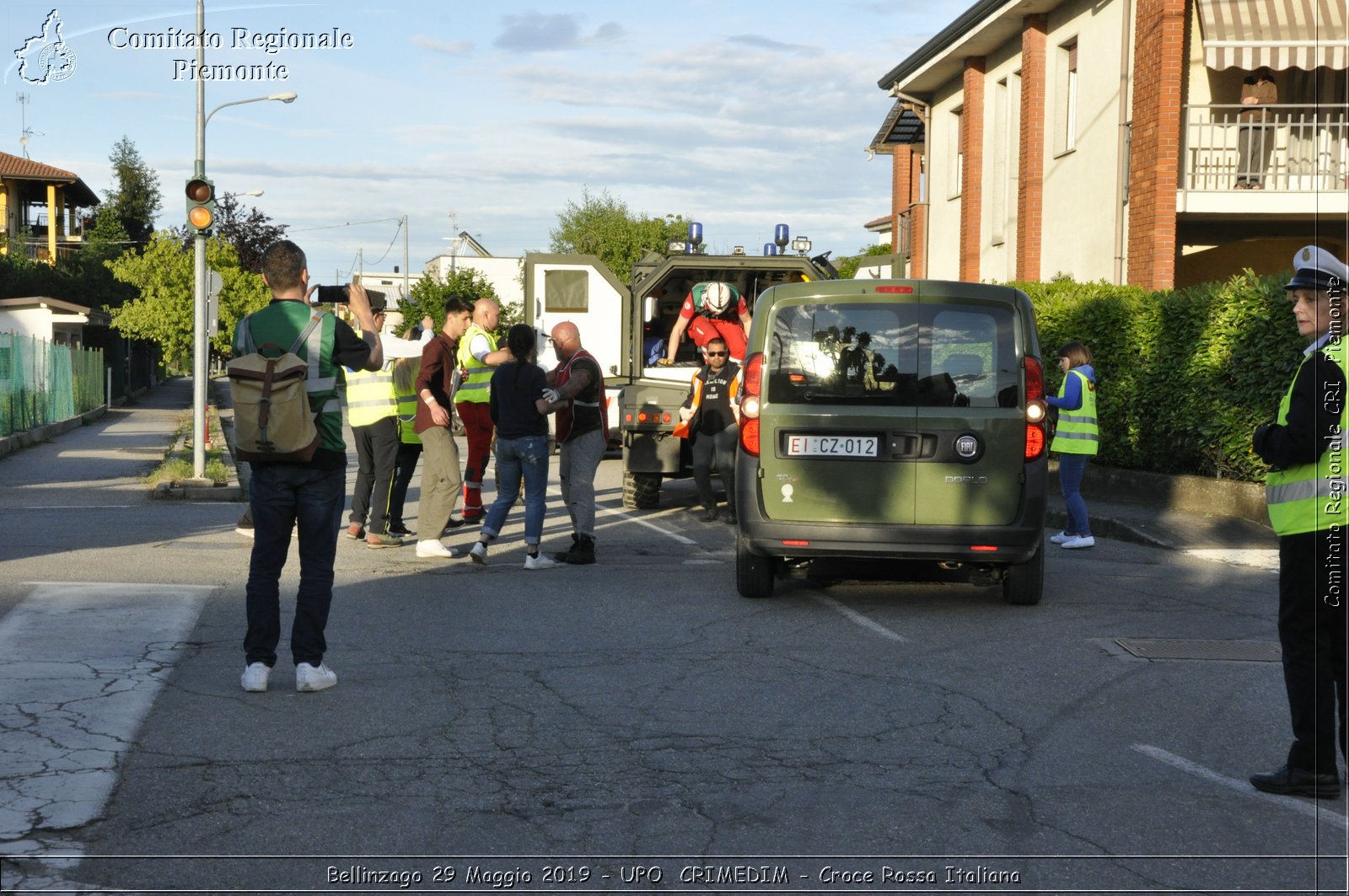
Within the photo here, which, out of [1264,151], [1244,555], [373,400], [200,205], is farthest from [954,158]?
[373,400]

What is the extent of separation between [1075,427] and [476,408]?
5.24 meters

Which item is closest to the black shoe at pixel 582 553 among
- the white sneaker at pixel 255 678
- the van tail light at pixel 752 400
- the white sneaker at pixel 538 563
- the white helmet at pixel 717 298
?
the white sneaker at pixel 538 563

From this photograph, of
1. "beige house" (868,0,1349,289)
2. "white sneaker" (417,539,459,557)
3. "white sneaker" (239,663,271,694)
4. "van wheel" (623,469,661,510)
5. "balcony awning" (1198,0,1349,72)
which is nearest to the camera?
"white sneaker" (239,663,271,694)

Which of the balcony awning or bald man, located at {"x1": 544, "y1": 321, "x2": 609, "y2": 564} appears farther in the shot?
the balcony awning

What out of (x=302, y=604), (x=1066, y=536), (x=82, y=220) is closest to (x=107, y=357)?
(x=82, y=220)

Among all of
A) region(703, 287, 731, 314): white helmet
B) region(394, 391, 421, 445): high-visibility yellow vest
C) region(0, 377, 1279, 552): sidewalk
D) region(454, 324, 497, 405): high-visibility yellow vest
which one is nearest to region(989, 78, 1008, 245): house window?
region(0, 377, 1279, 552): sidewalk

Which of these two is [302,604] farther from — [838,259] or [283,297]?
[838,259]

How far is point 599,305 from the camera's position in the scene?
18.5 metres

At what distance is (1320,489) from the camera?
206 inches

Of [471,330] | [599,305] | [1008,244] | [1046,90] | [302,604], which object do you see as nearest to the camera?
[302,604]

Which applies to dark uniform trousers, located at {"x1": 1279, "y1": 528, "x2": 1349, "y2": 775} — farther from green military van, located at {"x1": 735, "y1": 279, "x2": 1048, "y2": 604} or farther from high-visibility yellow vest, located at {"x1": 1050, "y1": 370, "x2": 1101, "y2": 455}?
high-visibility yellow vest, located at {"x1": 1050, "y1": 370, "x2": 1101, "y2": 455}

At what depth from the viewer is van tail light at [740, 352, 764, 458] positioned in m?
8.98

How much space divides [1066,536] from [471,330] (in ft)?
18.5

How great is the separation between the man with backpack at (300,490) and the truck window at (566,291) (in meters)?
11.7
